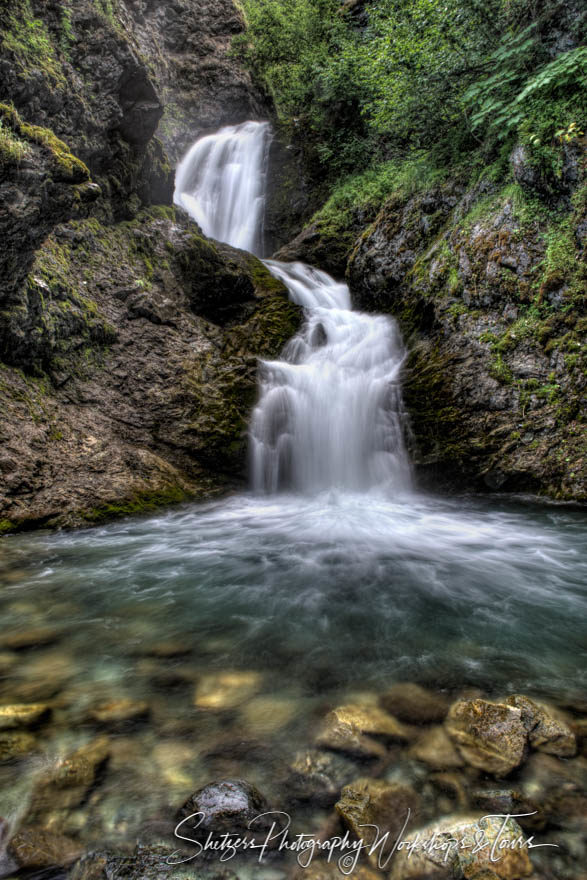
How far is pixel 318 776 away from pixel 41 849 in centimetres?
99

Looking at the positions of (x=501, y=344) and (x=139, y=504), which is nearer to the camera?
(x=139, y=504)

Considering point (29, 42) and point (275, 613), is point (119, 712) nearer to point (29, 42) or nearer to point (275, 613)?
point (275, 613)

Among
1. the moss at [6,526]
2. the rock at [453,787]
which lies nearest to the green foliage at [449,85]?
the rock at [453,787]

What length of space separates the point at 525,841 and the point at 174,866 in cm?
117

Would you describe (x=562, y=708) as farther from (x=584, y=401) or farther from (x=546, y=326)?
(x=546, y=326)

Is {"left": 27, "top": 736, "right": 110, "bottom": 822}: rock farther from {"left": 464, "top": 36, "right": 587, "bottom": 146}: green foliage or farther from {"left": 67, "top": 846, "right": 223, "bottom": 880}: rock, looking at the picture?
{"left": 464, "top": 36, "right": 587, "bottom": 146}: green foliage

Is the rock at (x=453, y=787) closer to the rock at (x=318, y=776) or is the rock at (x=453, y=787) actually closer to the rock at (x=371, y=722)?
the rock at (x=371, y=722)

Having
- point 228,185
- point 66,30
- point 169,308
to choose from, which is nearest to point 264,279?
point 169,308

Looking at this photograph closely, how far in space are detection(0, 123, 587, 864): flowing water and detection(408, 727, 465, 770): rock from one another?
0.09 meters

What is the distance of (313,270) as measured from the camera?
11.5 meters

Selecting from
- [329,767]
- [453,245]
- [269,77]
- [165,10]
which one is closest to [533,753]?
[329,767]

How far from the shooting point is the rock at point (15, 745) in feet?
5.98

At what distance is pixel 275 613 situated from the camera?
332 cm

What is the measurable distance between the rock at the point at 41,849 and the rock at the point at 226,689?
758 millimetres
